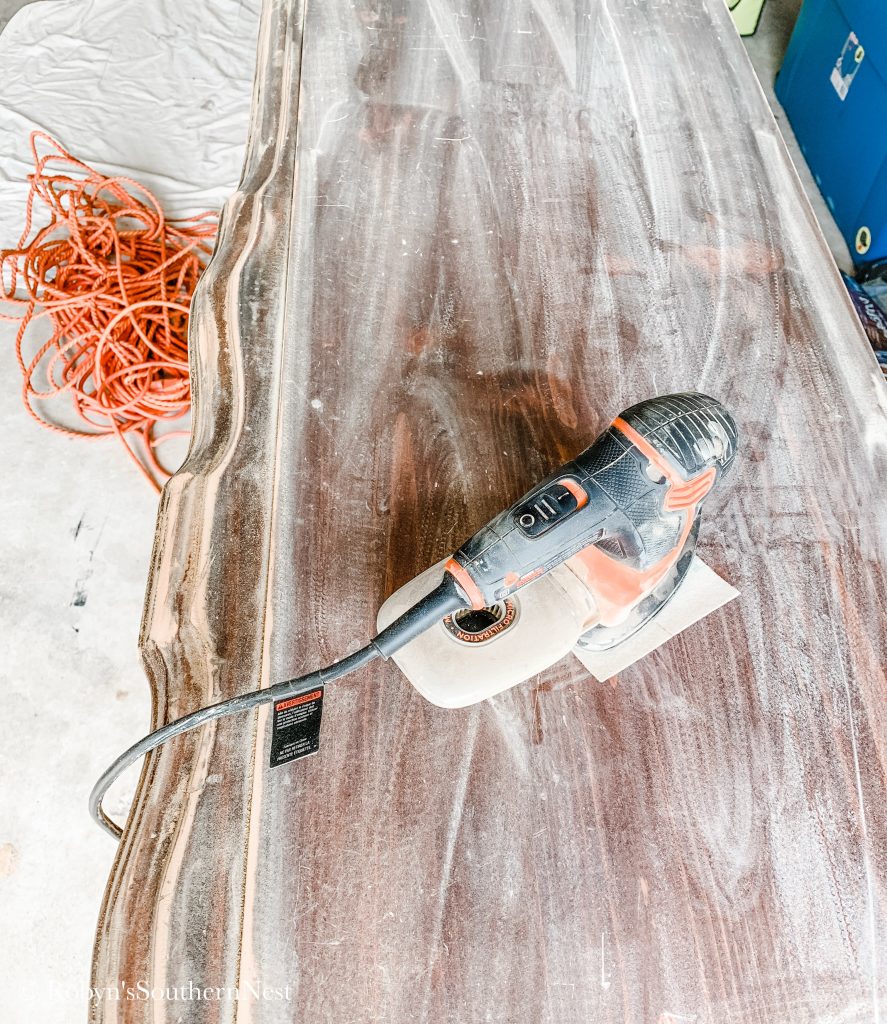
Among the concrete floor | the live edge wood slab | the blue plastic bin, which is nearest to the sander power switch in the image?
the live edge wood slab

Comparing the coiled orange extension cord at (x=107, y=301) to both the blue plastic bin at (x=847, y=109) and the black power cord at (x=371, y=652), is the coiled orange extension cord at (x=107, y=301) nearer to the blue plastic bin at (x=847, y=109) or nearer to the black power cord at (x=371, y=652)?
the black power cord at (x=371, y=652)

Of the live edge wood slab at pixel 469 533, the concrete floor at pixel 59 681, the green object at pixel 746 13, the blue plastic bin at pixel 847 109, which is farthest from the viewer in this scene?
the green object at pixel 746 13

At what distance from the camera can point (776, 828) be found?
824 mm

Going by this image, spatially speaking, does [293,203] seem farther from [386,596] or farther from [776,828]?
[776,828]

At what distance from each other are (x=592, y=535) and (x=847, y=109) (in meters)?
2.30

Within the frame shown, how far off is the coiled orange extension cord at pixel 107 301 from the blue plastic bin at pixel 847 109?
192cm

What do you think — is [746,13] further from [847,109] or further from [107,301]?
[107,301]

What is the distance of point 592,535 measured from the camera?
82 centimetres

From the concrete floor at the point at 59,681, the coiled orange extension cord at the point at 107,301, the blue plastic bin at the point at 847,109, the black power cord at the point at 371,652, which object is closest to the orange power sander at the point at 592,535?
the black power cord at the point at 371,652

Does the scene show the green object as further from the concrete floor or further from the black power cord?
the black power cord

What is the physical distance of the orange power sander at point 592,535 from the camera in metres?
0.78

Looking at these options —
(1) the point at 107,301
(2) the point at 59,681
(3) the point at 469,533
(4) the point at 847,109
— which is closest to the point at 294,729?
(3) the point at 469,533

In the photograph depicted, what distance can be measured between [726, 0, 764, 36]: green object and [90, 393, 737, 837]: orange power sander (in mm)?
2772

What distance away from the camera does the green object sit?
2.90 meters
